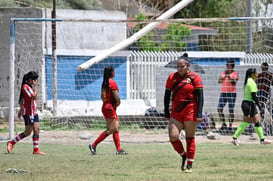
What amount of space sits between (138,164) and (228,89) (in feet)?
30.7

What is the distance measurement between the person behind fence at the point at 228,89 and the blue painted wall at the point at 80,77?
15.6 feet

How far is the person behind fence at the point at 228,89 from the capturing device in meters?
20.8

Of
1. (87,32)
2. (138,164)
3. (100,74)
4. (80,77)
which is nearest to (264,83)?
(100,74)

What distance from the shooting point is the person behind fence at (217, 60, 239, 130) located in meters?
20.8

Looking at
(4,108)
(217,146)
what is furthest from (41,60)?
(217,146)

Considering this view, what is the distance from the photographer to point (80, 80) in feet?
79.4

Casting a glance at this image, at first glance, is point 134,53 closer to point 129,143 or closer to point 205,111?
point 205,111

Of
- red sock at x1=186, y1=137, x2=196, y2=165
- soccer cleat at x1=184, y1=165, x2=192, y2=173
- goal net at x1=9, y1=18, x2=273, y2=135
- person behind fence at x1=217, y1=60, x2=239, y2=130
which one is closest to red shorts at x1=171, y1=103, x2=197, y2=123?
red sock at x1=186, y1=137, x2=196, y2=165

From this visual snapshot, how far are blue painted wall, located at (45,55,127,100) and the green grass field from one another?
277 inches

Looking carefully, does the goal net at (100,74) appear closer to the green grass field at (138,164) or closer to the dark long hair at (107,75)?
the green grass field at (138,164)

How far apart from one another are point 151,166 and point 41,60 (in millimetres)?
11386

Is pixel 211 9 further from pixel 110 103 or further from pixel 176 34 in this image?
pixel 110 103

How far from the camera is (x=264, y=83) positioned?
772 inches

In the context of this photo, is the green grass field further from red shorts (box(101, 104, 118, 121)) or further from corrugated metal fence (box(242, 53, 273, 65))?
corrugated metal fence (box(242, 53, 273, 65))
